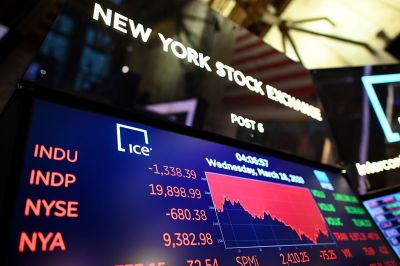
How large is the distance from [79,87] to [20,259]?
597 millimetres

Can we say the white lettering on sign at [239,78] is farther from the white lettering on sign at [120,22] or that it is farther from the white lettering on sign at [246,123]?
the white lettering on sign at [120,22]

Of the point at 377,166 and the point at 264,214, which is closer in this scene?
the point at 264,214

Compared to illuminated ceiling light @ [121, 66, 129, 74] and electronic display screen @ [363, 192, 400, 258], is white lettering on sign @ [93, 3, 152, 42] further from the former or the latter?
electronic display screen @ [363, 192, 400, 258]

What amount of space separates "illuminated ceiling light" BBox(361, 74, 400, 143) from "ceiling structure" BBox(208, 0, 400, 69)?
2.90ft

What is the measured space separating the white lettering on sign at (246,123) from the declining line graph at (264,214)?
0.32m

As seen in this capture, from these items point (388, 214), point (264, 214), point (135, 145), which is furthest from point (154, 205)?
point (388, 214)

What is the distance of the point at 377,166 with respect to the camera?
2061 mm

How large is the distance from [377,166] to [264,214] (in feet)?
3.64

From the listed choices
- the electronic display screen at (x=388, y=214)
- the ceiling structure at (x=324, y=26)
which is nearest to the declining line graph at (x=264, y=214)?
the electronic display screen at (x=388, y=214)

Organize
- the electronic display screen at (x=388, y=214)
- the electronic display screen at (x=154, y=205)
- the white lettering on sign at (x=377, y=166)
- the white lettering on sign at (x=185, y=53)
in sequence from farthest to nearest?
1. the white lettering on sign at (x=377, y=166)
2. the electronic display screen at (x=388, y=214)
3. the white lettering on sign at (x=185, y=53)
4. the electronic display screen at (x=154, y=205)

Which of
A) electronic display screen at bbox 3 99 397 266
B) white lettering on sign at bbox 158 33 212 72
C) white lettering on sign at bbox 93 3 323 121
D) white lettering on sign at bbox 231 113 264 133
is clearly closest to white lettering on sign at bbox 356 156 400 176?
white lettering on sign at bbox 93 3 323 121

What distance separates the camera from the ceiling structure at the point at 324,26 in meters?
2.94

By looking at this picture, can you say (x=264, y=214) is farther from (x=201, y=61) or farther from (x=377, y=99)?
(x=377, y=99)

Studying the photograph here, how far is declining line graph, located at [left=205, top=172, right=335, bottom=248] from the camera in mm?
1202
